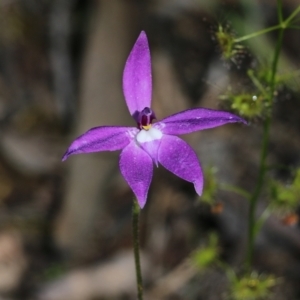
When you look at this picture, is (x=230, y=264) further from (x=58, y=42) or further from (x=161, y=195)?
(x=58, y=42)

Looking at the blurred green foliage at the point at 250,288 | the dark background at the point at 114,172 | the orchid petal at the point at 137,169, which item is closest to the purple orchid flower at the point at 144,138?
the orchid petal at the point at 137,169

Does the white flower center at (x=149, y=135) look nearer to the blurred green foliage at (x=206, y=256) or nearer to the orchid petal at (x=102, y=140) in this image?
the orchid petal at (x=102, y=140)

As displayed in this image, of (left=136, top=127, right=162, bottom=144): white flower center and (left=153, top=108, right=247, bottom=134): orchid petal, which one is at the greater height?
(left=153, top=108, right=247, bottom=134): orchid petal

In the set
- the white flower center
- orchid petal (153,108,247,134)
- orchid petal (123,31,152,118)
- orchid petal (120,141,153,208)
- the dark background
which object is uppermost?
orchid petal (123,31,152,118)

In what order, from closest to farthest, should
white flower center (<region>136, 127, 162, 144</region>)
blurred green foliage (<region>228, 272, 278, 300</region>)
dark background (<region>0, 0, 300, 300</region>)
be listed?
white flower center (<region>136, 127, 162, 144</region>)
blurred green foliage (<region>228, 272, 278, 300</region>)
dark background (<region>0, 0, 300, 300</region>)

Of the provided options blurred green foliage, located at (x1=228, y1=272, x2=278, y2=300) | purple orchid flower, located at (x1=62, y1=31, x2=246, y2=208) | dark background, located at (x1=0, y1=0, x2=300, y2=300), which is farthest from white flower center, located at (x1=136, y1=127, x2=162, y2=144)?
dark background, located at (x1=0, y1=0, x2=300, y2=300)

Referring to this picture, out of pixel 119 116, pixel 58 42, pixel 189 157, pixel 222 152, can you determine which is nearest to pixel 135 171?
pixel 189 157

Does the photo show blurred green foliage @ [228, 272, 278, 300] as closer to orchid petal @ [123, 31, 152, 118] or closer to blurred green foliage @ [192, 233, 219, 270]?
blurred green foliage @ [192, 233, 219, 270]
